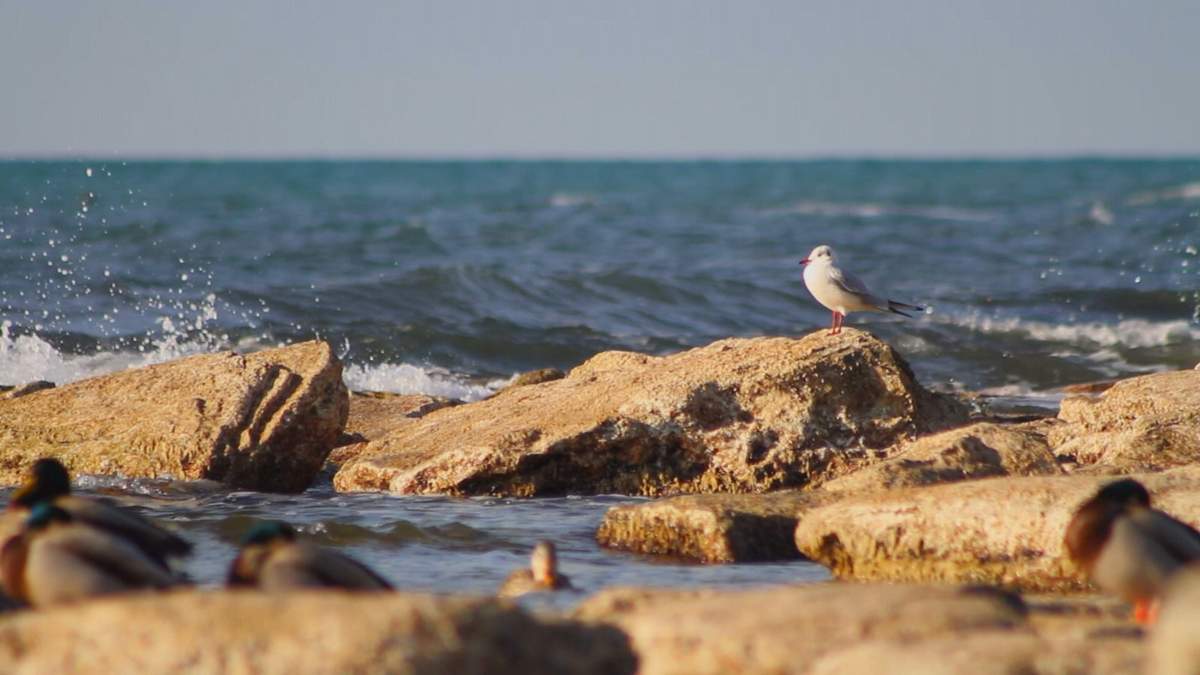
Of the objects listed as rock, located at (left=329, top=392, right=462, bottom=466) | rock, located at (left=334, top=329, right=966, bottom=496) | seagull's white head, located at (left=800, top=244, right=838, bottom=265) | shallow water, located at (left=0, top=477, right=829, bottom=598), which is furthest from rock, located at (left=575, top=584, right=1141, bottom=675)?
seagull's white head, located at (left=800, top=244, right=838, bottom=265)

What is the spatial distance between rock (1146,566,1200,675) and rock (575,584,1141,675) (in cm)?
29

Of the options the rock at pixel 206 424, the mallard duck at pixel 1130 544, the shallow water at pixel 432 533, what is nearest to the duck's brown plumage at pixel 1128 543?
the mallard duck at pixel 1130 544

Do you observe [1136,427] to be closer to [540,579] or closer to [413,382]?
[540,579]

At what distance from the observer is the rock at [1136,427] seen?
325 inches

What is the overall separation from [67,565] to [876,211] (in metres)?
44.5

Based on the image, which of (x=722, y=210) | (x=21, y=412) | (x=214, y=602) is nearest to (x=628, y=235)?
(x=722, y=210)

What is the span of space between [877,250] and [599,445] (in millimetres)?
22377

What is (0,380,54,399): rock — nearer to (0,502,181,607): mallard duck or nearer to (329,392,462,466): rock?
(329,392,462,466): rock

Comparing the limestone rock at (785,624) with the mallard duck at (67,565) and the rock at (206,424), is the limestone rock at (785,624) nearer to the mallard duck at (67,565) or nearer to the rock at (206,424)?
the mallard duck at (67,565)

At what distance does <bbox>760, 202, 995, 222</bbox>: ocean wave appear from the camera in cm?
4431

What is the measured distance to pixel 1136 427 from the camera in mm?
8547

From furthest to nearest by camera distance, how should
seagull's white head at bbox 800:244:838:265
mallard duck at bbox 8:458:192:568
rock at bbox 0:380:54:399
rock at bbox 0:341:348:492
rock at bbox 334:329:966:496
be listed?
seagull's white head at bbox 800:244:838:265
rock at bbox 0:380:54:399
rock at bbox 0:341:348:492
rock at bbox 334:329:966:496
mallard duck at bbox 8:458:192:568

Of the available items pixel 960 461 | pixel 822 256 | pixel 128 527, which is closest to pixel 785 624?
pixel 128 527

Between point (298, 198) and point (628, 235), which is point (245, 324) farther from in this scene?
point (298, 198)
